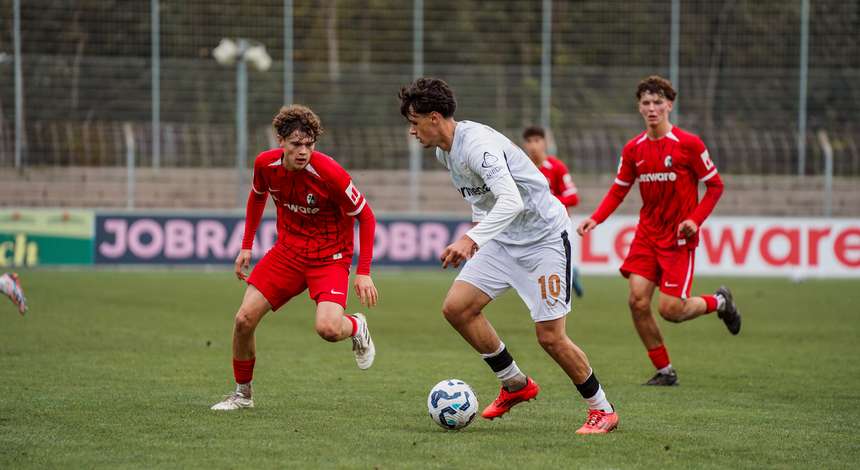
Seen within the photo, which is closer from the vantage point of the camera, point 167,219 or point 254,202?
point 254,202

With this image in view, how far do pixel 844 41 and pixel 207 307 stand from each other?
754 inches

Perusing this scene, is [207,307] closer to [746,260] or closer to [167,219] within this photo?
[167,219]

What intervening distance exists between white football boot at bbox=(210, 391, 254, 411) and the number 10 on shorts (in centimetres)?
207

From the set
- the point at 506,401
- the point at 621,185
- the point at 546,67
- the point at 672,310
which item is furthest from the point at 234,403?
the point at 546,67

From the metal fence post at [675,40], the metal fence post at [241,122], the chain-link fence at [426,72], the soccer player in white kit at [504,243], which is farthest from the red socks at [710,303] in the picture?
the metal fence post at [675,40]

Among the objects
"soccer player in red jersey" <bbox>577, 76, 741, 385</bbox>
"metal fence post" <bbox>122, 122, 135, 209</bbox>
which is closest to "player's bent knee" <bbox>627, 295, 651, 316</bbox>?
"soccer player in red jersey" <bbox>577, 76, 741, 385</bbox>

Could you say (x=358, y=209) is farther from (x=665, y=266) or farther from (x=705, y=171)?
(x=705, y=171)

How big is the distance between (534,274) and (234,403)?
2.12 m

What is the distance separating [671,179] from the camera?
9.40 metres

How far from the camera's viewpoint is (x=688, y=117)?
27.1 meters

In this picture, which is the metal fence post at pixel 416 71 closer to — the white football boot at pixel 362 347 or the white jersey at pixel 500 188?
the white football boot at pixel 362 347

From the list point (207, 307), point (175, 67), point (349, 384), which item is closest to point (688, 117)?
point (175, 67)

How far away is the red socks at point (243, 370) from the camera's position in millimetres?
7645

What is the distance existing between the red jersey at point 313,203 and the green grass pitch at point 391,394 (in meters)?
1.05
